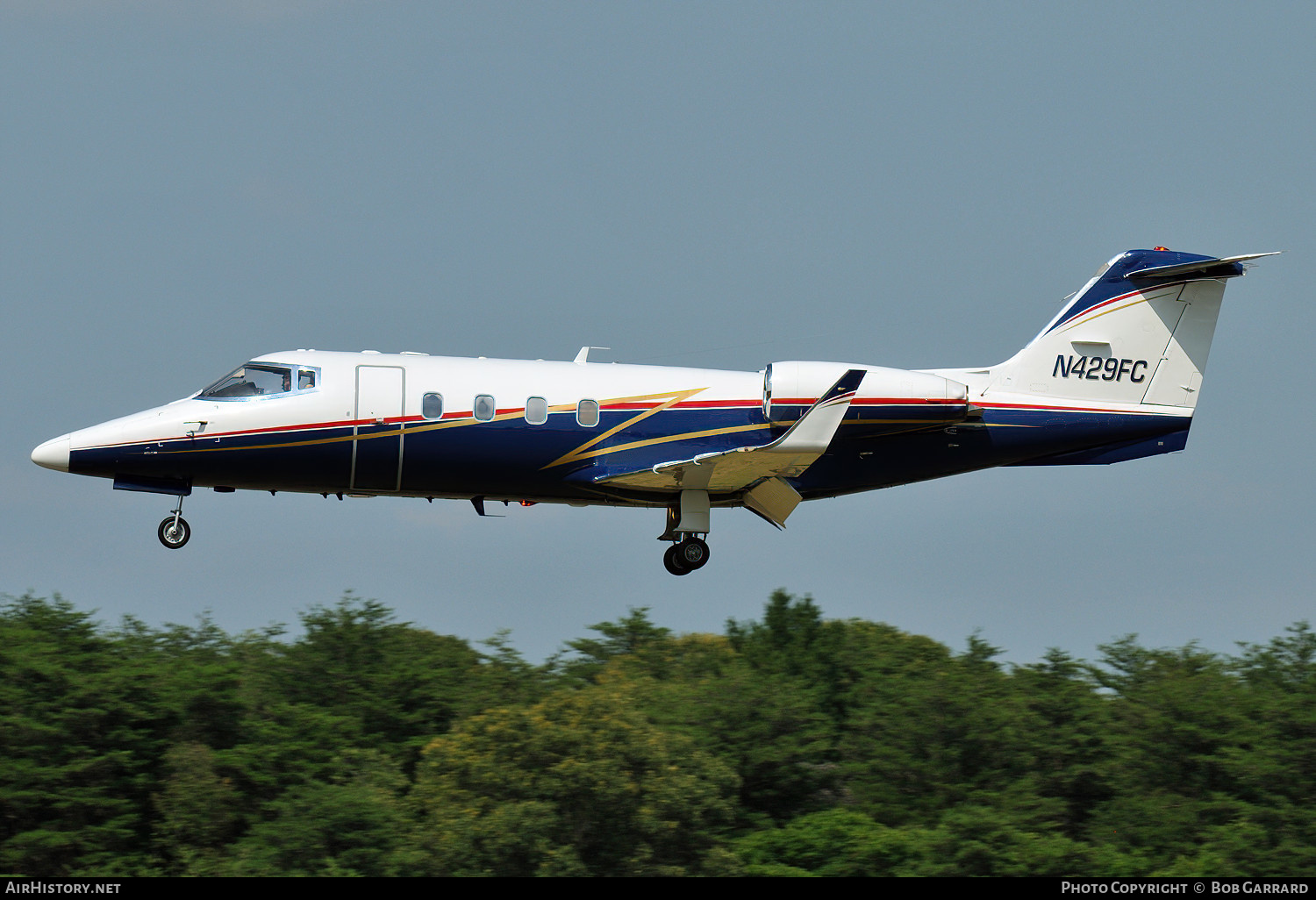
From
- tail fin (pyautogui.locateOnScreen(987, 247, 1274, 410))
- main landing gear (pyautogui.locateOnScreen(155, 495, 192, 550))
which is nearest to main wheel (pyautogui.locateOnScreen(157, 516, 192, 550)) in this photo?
main landing gear (pyautogui.locateOnScreen(155, 495, 192, 550))

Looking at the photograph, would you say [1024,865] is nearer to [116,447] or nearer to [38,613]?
[116,447]

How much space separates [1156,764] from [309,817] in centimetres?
2049

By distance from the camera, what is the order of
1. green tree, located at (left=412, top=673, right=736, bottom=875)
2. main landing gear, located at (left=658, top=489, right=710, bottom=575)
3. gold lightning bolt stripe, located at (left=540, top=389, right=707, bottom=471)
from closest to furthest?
gold lightning bolt stripe, located at (left=540, top=389, right=707, bottom=471)
main landing gear, located at (left=658, top=489, right=710, bottom=575)
green tree, located at (left=412, top=673, right=736, bottom=875)

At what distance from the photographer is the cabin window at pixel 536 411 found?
2341 centimetres

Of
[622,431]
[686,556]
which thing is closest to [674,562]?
[686,556]

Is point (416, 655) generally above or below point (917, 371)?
below

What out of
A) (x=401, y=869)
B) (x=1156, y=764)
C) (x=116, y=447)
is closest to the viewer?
(x=116, y=447)

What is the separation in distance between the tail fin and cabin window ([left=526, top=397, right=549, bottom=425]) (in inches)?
319

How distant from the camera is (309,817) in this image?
2958 centimetres

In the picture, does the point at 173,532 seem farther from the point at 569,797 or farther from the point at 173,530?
the point at 569,797

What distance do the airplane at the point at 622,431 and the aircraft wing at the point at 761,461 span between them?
41mm

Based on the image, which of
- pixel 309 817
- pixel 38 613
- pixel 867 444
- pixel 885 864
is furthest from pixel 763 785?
pixel 38 613

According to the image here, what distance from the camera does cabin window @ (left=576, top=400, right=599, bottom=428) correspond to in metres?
23.6

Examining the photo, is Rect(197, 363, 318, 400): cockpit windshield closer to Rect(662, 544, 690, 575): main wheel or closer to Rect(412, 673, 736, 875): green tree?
Rect(662, 544, 690, 575): main wheel
